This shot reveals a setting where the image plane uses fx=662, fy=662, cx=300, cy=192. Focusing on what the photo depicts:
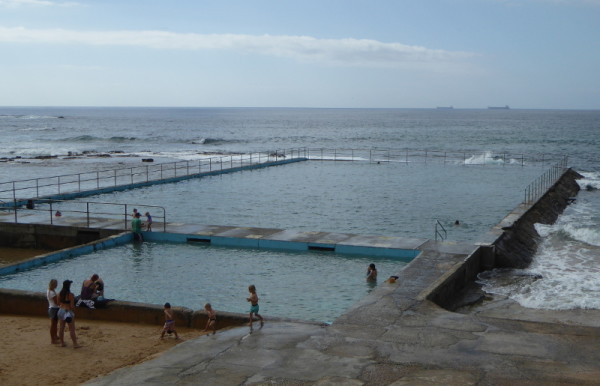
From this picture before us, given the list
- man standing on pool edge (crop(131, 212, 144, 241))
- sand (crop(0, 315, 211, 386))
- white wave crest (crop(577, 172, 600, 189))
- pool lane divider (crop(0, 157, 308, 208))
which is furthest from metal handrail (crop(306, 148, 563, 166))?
sand (crop(0, 315, 211, 386))

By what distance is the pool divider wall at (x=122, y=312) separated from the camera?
44.6 ft

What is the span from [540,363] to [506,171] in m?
43.3

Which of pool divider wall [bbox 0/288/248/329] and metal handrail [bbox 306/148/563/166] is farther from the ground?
metal handrail [bbox 306/148/563/166]

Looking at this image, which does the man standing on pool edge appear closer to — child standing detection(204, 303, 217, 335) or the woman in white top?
the woman in white top

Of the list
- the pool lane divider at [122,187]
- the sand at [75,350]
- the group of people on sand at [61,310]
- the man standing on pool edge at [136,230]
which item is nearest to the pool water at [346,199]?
the pool lane divider at [122,187]

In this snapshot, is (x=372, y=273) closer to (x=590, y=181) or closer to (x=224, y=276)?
(x=224, y=276)

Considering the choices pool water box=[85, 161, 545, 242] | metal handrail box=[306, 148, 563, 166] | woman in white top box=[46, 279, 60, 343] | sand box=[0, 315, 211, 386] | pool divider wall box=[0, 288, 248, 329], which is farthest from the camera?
metal handrail box=[306, 148, 563, 166]

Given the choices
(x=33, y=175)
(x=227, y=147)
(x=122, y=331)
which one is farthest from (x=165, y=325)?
(x=227, y=147)

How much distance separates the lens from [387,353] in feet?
36.8

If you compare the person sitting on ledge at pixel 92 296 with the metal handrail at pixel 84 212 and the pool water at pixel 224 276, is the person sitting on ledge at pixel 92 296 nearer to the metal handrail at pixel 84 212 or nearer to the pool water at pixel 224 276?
the pool water at pixel 224 276

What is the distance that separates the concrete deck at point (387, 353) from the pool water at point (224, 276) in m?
2.63

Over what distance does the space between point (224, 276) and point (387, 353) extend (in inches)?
328

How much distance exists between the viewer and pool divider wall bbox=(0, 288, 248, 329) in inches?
535

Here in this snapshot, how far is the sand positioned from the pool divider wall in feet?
0.63
